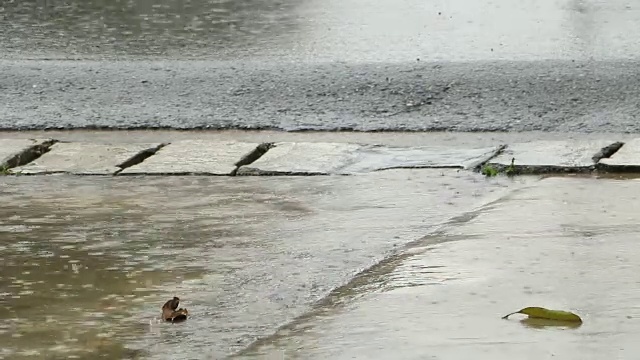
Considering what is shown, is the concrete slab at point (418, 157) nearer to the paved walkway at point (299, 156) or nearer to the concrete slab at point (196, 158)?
the paved walkway at point (299, 156)

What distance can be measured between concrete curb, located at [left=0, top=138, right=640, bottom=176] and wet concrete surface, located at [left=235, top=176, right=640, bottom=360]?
0.67 metres

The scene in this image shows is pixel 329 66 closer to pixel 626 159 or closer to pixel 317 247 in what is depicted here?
pixel 626 159

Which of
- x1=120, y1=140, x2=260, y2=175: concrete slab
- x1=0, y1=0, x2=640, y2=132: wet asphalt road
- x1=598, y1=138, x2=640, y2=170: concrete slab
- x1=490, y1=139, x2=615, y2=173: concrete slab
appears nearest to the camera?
x1=598, y1=138, x2=640, y2=170: concrete slab

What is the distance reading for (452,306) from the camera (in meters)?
3.63

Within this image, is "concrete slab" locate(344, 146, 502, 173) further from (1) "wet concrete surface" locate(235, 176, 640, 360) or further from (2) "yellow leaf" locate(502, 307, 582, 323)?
(2) "yellow leaf" locate(502, 307, 582, 323)

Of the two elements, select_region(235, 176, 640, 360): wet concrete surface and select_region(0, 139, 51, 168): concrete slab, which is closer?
select_region(235, 176, 640, 360): wet concrete surface

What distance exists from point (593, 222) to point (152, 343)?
5.89 feet

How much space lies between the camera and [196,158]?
19.5 feet

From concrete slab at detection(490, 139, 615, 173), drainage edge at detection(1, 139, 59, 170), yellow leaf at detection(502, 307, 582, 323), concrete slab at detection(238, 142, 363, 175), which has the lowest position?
drainage edge at detection(1, 139, 59, 170)

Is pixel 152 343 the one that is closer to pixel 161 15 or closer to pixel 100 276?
pixel 100 276

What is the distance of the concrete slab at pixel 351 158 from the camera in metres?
5.66

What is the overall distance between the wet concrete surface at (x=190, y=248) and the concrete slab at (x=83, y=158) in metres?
0.12

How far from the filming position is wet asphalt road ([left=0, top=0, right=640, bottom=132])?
6.65 metres

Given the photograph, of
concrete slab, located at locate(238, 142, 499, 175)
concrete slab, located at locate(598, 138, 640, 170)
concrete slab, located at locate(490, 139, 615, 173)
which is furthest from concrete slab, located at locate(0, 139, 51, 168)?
concrete slab, located at locate(598, 138, 640, 170)
